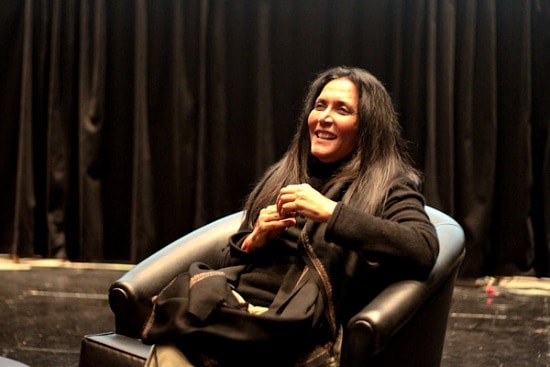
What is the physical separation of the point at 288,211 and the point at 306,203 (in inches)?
2.4

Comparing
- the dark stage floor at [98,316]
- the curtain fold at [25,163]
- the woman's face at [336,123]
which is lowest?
the dark stage floor at [98,316]

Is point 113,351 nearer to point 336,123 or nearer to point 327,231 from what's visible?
point 327,231

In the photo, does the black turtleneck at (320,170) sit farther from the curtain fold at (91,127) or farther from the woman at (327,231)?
the curtain fold at (91,127)

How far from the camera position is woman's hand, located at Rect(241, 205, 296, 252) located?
6.43 feet

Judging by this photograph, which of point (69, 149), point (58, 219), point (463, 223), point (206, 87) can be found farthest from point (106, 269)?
point (463, 223)

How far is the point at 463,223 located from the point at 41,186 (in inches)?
89.5

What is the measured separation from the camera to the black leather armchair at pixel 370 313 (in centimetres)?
165

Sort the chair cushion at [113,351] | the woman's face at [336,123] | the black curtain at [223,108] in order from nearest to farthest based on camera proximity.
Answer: the chair cushion at [113,351]
the woman's face at [336,123]
the black curtain at [223,108]

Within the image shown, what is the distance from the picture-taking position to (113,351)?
6.28 ft

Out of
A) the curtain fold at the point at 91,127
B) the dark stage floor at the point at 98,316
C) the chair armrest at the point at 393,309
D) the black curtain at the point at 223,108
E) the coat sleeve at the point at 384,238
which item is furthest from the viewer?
the curtain fold at the point at 91,127

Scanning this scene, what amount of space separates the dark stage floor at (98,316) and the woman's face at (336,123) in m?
1.24

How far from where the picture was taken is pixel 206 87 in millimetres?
4156

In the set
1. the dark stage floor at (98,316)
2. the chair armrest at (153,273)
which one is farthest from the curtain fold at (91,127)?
the chair armrest at (153,273)

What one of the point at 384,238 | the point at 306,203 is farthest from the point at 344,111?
the point at 384,238
